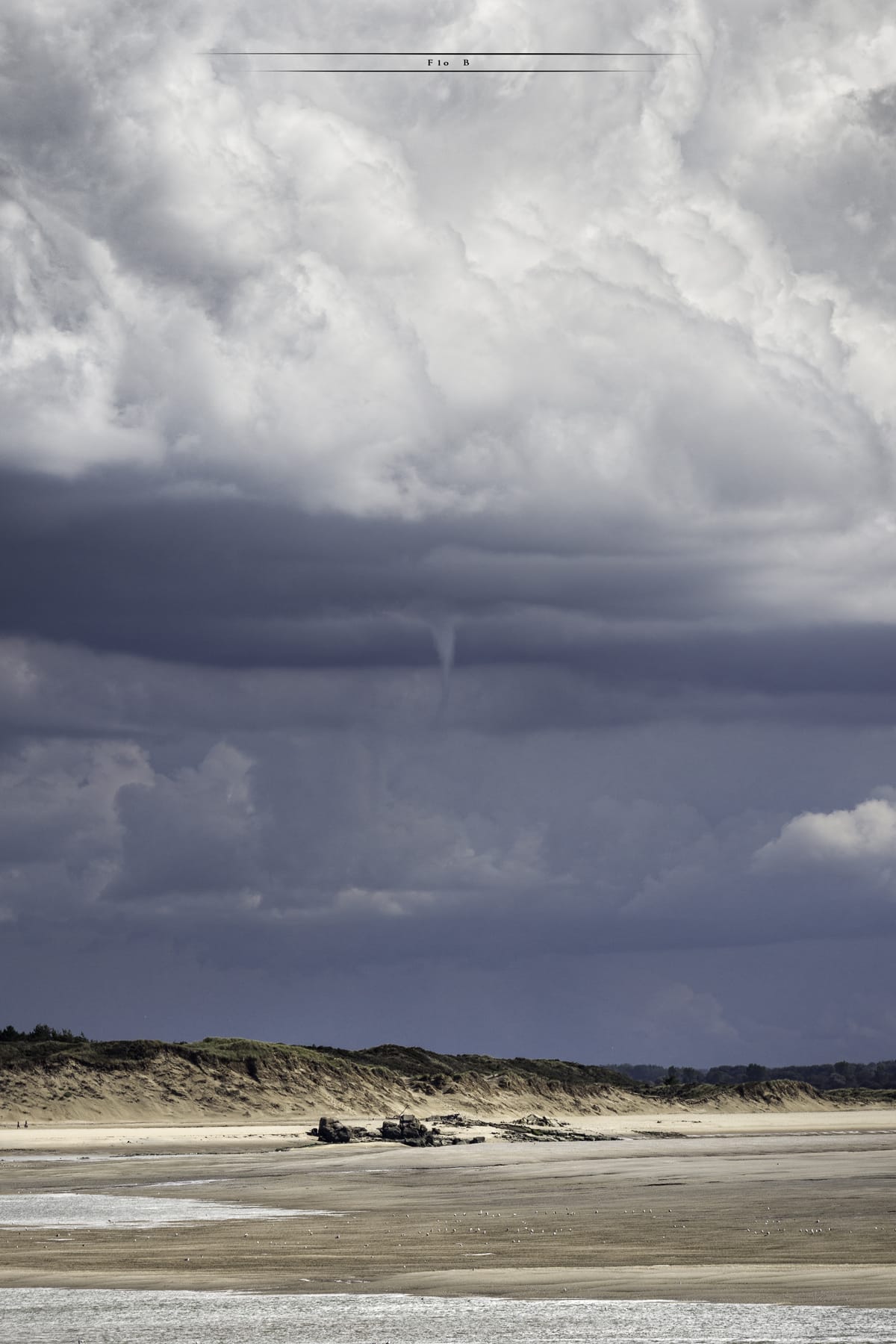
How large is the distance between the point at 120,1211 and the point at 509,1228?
10.8 metres

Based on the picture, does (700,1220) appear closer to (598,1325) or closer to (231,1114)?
(598,1325)

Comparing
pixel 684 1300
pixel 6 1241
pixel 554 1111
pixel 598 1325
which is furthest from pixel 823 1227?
pixel 554 1111

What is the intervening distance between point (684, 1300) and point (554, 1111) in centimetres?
10703

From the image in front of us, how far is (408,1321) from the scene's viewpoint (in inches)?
757

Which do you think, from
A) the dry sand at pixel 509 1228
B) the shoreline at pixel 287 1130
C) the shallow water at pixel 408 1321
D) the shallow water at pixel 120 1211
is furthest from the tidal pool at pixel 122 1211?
the shoreline at pixel 287 1130

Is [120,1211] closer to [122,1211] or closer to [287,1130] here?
[122,1211]

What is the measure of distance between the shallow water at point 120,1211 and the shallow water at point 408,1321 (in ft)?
43.9

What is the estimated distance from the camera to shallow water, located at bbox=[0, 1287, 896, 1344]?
1755 centimetres

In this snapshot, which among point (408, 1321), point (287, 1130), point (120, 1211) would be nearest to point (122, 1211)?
point (120, 1211)

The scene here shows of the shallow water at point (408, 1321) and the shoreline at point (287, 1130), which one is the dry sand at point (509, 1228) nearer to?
the shallow water at point (408, 1321)

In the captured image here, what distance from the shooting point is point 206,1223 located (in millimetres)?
34062

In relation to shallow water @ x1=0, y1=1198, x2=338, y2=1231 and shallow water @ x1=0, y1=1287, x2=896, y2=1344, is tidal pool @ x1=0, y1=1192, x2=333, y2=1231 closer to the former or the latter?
shallow water @ x1=0, y1=1198, x2=338, y2=1231

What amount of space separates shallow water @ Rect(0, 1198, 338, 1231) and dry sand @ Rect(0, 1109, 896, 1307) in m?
1.21

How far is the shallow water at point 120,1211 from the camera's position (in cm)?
3475
